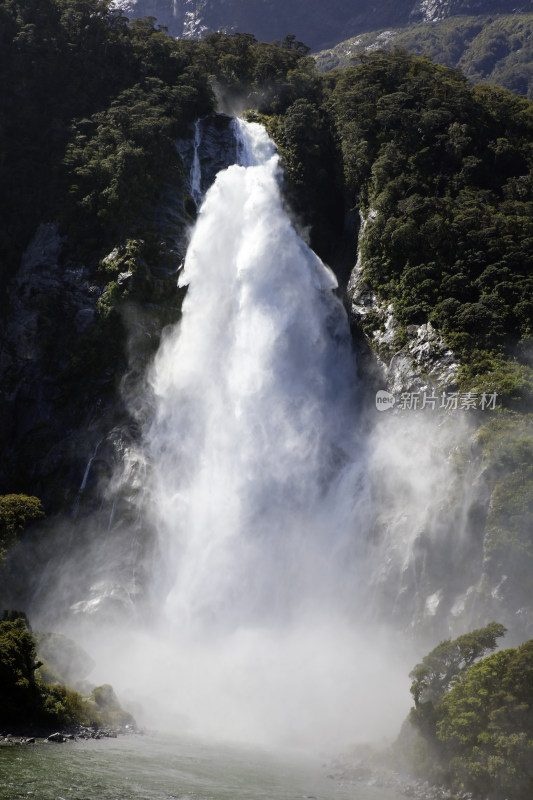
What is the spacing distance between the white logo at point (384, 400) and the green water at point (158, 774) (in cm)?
1853

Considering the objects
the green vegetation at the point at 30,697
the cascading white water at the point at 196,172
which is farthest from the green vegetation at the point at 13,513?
the cascading white water at the point at 196,172

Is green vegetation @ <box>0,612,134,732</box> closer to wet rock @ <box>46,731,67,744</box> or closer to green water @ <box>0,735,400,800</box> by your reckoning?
wet rock @ <box>46,731,67,744</box>

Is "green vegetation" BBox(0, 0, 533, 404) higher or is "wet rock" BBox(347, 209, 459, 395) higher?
"green vegetation" BBox(0, 0, 533, 404)

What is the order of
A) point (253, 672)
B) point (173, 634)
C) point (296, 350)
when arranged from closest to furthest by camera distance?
point (253, 672)
point (173, 634)
point (296, 350)

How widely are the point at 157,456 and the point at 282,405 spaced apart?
24.6ft

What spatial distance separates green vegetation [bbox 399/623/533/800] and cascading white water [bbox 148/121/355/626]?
1009 centimetres

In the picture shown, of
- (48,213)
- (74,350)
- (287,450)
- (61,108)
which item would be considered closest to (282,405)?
(287,450)

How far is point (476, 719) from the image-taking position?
18469 millimetres

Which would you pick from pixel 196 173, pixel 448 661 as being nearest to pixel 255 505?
pixel 448 661

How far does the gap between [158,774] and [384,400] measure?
23.1 m

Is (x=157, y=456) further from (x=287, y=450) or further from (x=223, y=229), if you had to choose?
(x=223, y=229)

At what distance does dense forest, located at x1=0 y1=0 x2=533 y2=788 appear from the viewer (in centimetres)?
2984

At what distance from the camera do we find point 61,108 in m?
48.4

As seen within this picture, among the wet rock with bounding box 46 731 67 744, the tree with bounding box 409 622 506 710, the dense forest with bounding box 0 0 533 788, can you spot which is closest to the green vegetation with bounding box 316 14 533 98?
the dense forest with bounding box 0 0 533 788
